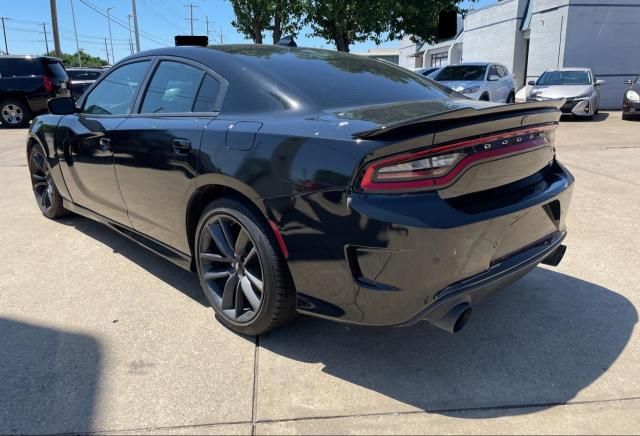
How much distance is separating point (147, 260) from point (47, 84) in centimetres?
1252

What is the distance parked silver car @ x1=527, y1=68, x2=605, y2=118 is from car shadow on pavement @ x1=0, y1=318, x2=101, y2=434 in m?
13.9

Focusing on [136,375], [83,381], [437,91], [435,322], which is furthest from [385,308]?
[437,91]

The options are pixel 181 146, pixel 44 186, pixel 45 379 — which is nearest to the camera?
pixel 45 379

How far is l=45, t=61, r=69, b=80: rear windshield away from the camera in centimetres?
1453

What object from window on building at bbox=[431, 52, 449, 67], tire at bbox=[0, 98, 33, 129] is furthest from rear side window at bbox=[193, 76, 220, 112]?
window on building at bbox=[431, 52, 449, 67]

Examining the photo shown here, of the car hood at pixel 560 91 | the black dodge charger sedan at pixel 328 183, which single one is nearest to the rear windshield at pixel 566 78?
the car hood at pixel 560 91

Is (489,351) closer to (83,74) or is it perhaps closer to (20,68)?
(20,68)

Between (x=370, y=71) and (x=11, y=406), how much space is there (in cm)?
263

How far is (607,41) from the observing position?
19219mm

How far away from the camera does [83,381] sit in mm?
2535

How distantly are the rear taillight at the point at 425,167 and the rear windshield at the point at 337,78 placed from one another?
666 millimetres

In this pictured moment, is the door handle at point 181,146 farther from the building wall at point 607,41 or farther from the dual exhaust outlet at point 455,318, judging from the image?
the building wall at point 607,41

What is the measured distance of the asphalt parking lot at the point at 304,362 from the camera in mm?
2262

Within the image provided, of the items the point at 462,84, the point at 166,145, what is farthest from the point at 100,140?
the point at 462,84
